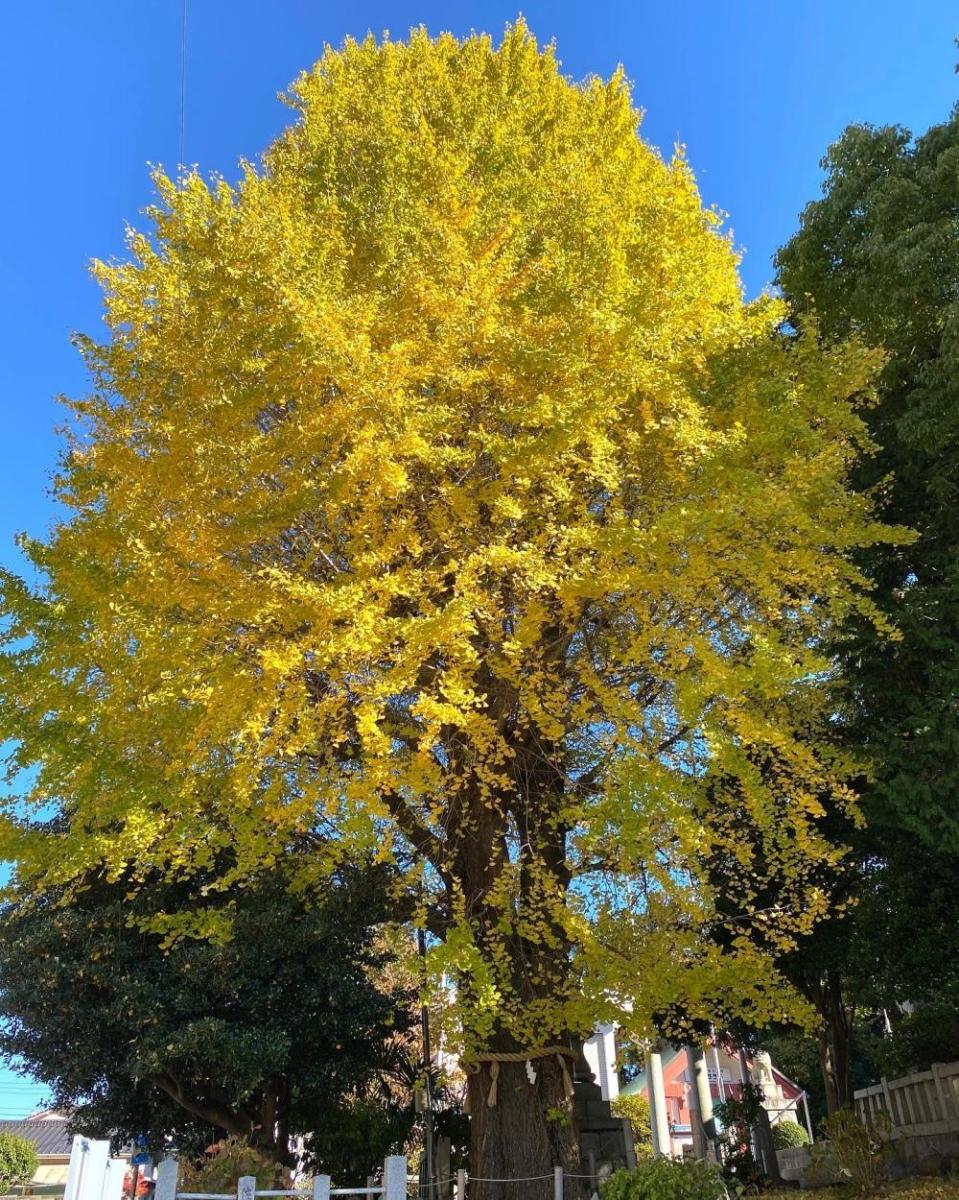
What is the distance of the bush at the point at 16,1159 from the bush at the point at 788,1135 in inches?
715

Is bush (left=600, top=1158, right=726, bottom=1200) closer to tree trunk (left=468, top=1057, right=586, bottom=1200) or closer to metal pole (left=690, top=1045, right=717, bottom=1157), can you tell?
tree trunk (left=468, top=1057, right=586, bottom=1200)

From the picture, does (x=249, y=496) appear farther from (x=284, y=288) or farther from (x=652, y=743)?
(x=652, y=743)

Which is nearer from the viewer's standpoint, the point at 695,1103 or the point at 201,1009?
the point at 201,1009

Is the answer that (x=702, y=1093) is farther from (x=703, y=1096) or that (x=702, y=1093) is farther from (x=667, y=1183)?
(x=667, y=1183)

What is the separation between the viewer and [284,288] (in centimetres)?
552

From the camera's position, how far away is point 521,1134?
6824 mm

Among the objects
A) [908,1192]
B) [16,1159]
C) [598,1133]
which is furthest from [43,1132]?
[908,1192]

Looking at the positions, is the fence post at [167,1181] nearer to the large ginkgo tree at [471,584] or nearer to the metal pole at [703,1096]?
the large ginkgo tree at [471,584]

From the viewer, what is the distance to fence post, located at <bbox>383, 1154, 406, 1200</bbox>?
532 centimetres

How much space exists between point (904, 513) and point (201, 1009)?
27.1 ft

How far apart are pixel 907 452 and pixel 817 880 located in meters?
5.16

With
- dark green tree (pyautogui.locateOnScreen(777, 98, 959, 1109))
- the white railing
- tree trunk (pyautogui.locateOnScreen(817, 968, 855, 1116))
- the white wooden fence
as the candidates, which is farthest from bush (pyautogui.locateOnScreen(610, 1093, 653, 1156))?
the white railing

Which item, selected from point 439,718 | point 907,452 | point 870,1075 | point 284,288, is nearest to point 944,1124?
point 907,452

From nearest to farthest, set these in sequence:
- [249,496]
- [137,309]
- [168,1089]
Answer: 1. [249,496]
2. [137,309]
3. [168,1089]
